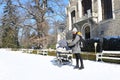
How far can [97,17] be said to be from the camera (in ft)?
93.9

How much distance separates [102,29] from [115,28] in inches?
99.7

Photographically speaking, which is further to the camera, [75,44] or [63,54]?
[63,54]

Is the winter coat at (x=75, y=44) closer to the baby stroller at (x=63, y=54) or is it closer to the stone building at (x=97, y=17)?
the baby stroller at (x=63, y=54)

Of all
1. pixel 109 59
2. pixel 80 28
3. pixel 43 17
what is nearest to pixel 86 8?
pixel 80 28

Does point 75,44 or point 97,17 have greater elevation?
point 97,17

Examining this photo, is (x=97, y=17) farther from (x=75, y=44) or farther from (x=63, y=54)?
(x=75, y=44)

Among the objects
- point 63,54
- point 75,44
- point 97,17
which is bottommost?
point 63,54

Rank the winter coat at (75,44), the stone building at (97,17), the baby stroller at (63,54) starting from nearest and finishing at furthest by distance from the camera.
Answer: the winter coat at (75,44), the baby stroller at (63,54), the stone building at (97,17)

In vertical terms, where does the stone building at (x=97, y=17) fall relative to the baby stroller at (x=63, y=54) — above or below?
above

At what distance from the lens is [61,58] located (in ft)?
48.8

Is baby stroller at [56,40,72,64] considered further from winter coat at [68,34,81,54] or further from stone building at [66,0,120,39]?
stone building at [66,0,120,39]

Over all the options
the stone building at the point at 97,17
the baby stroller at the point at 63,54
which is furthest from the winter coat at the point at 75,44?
the stone building at the point at 97,17

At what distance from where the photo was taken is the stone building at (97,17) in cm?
2545

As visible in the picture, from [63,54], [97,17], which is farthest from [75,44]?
[97,17]
